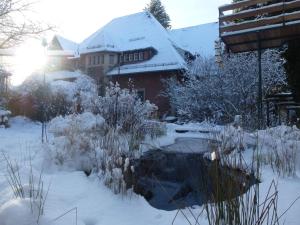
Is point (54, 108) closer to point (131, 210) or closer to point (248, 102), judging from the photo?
point (248, 102)

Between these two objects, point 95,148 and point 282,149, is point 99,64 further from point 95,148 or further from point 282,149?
point 282,149

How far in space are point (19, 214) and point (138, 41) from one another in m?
22.3

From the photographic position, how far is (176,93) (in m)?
18.1

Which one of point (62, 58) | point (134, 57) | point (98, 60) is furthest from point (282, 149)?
point (62, 58)

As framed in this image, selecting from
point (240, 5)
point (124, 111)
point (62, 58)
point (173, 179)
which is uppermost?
point (62, 58)

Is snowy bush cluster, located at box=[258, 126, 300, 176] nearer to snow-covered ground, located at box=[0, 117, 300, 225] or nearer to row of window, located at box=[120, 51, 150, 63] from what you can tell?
snow-covered ground, located at box=[0, 117, 300, 225]

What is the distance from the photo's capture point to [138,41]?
24219mm

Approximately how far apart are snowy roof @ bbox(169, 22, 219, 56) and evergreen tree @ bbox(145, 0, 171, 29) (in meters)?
9.92

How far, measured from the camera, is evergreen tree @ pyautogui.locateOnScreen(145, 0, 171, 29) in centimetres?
3744

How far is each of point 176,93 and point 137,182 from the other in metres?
14.1

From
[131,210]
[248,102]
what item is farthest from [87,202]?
[248,102]

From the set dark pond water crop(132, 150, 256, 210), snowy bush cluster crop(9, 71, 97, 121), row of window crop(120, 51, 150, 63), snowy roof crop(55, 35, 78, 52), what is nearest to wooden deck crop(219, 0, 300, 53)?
dark pond water crop(132, 150, 256, 210)

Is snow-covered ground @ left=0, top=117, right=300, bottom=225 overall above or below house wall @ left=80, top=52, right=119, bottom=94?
below

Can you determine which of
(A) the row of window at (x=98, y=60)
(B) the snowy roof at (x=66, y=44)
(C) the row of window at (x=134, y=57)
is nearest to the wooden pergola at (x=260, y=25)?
(C) the row of window at (x=134, y=57)
